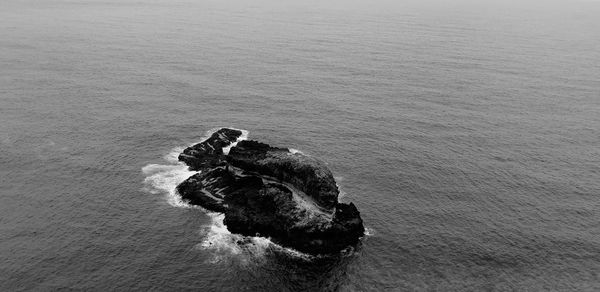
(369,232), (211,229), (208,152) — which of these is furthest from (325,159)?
(211,229)

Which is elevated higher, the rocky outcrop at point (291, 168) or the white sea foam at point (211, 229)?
the rocky outcrop at point (291, 168)

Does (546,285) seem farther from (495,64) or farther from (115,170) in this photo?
(495,64)

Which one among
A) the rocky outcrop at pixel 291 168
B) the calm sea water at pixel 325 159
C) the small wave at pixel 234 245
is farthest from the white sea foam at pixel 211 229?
the rocky outcrop at pixel 291 168

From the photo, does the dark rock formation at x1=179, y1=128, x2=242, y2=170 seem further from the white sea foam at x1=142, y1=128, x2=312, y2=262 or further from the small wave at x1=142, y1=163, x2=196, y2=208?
the small wave at x1=142, y1=163, x2=196, y2=208

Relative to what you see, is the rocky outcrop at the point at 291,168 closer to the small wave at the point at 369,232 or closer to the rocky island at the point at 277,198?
the rocky island at the point at 277,198

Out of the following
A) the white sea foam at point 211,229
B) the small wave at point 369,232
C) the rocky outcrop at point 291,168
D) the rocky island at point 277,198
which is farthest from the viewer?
the rocky outcrop at point 291,168

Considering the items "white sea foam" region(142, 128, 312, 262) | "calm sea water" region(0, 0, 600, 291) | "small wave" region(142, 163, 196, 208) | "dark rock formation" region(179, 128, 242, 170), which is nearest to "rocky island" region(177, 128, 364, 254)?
"dark rock formation" region(179, 128, 242, 170)
